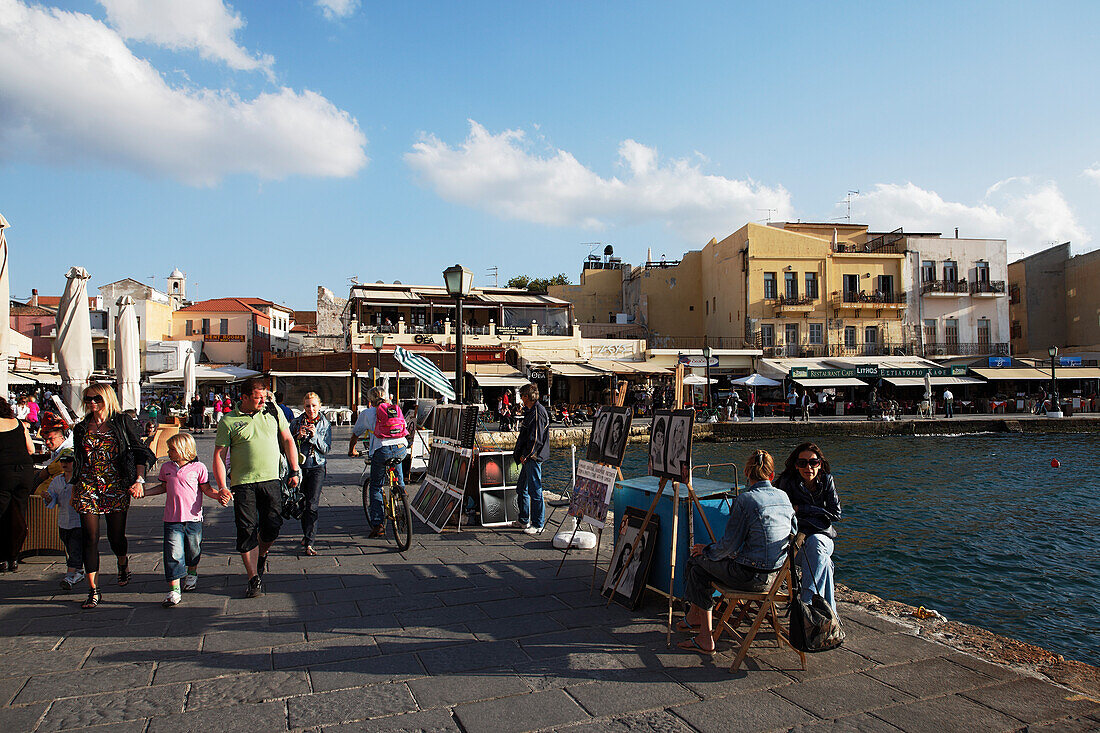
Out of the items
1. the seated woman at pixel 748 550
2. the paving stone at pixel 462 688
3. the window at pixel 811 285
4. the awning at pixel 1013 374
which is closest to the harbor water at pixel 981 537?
the seated woman at pixel 748 550

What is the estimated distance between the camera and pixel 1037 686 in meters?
3.69

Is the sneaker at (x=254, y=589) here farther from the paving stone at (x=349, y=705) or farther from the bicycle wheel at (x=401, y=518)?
the paving stone at (x=349, y=705)

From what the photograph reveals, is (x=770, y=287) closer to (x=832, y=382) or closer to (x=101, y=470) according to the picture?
(x=832, y=382)

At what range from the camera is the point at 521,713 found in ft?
11.2

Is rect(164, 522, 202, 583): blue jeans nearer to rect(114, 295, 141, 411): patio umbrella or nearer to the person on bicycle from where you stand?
the person on bicycle

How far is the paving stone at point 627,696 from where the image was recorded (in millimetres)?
3492

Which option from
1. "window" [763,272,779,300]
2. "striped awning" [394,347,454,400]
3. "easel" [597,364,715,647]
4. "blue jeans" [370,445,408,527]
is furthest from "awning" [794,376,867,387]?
"easel" [597,364,715,647]

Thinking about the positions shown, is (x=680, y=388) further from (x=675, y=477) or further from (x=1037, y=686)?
(x=1037, y=686)

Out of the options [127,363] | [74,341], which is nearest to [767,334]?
[127,363]

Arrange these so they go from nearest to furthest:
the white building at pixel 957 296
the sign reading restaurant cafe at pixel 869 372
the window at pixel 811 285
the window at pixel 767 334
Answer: the sign reading restaurant cafe at pixel 869 372 → the window at pixel 767 334 → the window at pixel 811 285 → the white building at pixel 957 296

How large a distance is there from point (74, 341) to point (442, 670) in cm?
933

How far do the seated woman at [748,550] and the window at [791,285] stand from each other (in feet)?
125

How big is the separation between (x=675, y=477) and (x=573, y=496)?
1611mm

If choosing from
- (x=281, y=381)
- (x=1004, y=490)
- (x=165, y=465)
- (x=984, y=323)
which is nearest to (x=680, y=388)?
(x=165, y=465)
